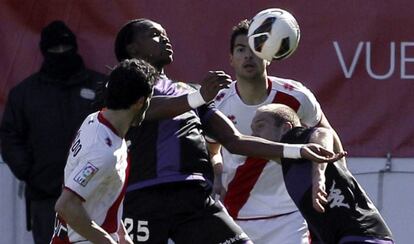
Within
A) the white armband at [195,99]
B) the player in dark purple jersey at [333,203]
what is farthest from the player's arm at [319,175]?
the white armband at [195,99]

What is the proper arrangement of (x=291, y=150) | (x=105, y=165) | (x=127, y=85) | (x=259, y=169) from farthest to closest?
1. (x=259, y=169)
2. (x=291, y=150)
3. (x=127, y=85)
4. (x=105, y=165)

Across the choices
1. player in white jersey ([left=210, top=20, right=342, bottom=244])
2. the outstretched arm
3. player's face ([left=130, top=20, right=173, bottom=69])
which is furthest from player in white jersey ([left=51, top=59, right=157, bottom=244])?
player in white jersey ([left=210, top=20, right=342, bottom=244])

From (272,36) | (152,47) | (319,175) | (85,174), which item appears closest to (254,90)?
(272,36)

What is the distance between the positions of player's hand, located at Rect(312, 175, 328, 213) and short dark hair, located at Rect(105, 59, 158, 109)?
0.88 metres

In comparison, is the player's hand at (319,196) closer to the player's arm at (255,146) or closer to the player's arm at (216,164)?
the player's arm at (255,146)

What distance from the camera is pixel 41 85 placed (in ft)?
33.3

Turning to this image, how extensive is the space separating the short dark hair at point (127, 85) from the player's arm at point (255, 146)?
32.8 inches

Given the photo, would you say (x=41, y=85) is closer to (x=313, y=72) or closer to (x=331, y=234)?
(x=313, y=72)

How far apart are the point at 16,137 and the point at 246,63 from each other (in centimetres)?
215

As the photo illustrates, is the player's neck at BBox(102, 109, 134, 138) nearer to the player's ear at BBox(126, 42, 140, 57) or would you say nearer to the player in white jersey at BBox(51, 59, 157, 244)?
the player in white jersey at BBox(51, 59, 157, 244)

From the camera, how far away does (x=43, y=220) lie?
10086 mm

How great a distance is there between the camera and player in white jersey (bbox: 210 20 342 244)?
8523 millimetres

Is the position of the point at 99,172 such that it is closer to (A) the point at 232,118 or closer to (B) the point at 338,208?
(B) the point at 338,208

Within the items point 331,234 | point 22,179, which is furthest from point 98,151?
point 22,179
